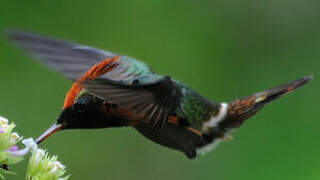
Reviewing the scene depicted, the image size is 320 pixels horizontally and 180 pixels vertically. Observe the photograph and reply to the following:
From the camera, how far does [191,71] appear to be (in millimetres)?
4688

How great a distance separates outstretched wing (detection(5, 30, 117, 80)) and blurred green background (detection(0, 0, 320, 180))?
1.53m

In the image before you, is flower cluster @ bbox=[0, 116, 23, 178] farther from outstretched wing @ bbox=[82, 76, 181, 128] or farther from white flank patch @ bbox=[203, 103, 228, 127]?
white flank patch @ bbox=[203, 103, 228, 127]

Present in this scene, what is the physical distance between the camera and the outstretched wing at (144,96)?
2180mm

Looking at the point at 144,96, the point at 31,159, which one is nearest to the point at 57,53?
the point at 144,96

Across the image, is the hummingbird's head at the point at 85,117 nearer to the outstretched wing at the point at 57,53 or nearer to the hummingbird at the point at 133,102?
the hummingbird at the point at 133,102

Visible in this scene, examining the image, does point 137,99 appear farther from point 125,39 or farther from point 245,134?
point 125,39

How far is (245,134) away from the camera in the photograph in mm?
4273

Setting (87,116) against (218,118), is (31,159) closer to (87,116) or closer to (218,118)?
(87,116)

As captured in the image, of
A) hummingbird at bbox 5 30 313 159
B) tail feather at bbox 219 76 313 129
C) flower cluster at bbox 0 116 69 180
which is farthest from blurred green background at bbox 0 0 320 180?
flower cluster at bbox 0 116 69 180

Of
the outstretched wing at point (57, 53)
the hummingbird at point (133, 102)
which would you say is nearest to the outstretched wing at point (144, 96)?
the hummingbird at point (133, 102)

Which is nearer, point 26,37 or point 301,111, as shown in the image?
point 26,37

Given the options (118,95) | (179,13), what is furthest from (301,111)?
(118,95)

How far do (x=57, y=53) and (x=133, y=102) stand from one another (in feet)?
1.26

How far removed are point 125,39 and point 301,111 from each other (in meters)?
1.65
